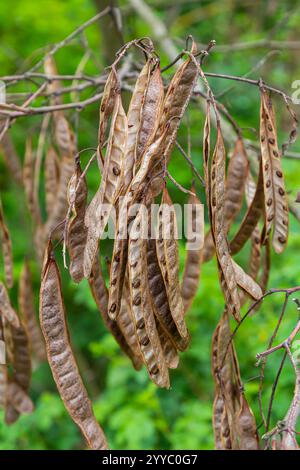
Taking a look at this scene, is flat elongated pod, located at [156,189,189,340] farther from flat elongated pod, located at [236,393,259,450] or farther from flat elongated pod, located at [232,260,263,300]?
flat elongated pod, located at [236,393,259,450]

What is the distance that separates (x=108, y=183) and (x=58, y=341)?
0.47 meters

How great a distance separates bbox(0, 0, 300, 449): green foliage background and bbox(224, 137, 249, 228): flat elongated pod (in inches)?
19.4

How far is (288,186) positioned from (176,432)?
1.73 metres

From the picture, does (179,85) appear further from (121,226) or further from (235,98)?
(235,98)

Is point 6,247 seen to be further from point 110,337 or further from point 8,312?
point 110,337

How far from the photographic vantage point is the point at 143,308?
171 centimetres

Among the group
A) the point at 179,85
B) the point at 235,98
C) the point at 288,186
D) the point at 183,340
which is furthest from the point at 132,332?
the point at 235,98

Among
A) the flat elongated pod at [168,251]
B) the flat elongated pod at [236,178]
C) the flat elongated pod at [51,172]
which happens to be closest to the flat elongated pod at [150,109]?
the flat elongated pod at [168,251]

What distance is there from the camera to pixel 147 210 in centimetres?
164

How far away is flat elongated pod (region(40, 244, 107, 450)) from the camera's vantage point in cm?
185

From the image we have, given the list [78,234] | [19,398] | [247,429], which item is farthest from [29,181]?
[247,429]

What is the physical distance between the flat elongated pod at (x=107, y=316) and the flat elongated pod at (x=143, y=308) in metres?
0.29

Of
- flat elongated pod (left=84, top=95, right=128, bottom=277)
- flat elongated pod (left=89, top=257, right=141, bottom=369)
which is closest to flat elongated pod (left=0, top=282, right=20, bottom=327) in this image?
flat elongated pod (left=89, top=257, right=141, bottom=369)

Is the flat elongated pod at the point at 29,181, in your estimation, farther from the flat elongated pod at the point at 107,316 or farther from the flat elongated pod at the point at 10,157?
the flat elongated pod at the point at 107,316
